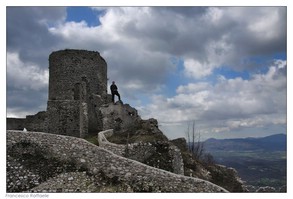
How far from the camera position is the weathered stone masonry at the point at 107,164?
16.5 metres

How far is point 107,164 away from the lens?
55.7 ft

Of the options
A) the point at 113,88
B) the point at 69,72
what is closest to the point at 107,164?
the point at 113,88

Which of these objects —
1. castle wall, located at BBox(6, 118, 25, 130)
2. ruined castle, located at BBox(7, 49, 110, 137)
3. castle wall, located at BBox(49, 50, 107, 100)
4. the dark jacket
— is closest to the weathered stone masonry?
ruined castle, located at BBox(7, 49, 110, 137)

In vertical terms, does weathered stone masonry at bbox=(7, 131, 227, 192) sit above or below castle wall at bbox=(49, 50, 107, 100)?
below

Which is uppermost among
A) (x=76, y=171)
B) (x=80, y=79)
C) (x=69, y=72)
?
(x=69, y=72)

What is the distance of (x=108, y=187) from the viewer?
16.4 metres

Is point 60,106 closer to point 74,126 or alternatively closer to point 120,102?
point 74,126

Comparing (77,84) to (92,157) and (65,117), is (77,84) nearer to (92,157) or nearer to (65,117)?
(65,117)

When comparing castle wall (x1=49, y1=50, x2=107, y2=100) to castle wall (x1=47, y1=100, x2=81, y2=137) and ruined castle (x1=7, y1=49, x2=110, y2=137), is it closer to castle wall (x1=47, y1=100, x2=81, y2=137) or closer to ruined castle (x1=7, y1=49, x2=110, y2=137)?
ruined castle (x1=7, y1=49, x2=110, y2=137)

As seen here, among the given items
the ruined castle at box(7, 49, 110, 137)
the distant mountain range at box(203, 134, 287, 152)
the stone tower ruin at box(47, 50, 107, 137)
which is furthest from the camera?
the stone tower ruin at box(47, 50, 107, 137)

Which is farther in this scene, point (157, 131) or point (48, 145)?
point (157, 131)

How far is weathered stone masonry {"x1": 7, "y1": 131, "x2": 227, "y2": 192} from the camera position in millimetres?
16469
